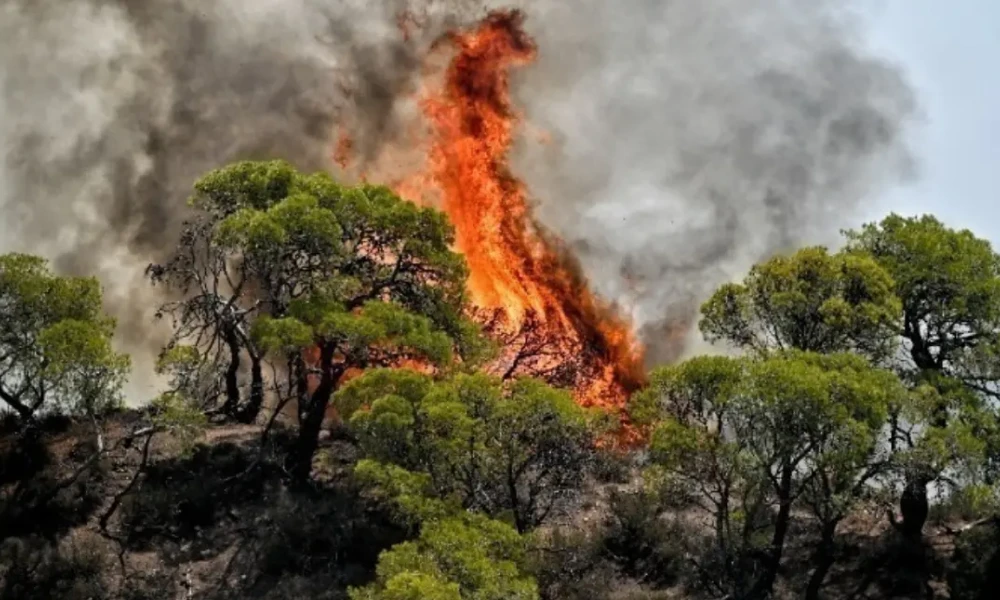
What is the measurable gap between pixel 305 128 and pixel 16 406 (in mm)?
24312

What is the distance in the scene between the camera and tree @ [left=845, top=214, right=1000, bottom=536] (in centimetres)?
3697

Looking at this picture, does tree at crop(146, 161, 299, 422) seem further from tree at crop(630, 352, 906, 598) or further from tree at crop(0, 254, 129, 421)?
tree at crop(630, 352, 906, 598)

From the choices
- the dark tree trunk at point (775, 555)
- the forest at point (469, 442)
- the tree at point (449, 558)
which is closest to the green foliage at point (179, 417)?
the forest at point (469, 442)

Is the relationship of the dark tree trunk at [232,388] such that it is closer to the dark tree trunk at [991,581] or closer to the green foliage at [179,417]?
the green foliage at [179,417]

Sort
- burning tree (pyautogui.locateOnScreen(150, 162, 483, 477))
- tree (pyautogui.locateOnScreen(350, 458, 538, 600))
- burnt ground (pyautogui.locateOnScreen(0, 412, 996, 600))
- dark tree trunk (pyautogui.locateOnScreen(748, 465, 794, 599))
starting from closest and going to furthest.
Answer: tree (pyautogui.locateOnScreen(350, 458, 538, 600)) < dark tree trunk (pyautogui.locateOnScreen(748, 465, 794, 599)) < burnt ground (pyautogui.locateOnScreen(0, 412, 996, 600)) < burning tree (pyautogui.locateOnScreen(150, 162, 483, 477))

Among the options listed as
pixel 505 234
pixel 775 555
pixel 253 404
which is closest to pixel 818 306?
pixel 775 555

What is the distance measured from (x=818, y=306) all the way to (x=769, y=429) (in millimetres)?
5807

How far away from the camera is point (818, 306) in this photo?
36.3 metres

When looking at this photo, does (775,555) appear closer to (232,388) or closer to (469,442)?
(469,442)

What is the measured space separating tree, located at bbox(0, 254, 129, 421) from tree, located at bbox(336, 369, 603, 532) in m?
8.76

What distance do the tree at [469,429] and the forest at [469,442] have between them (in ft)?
0.28

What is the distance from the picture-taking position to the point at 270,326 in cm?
3722

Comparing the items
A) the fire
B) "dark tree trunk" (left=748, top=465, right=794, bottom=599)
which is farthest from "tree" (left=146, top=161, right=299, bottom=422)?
"dark tree trunk" (left=748, top=465, right=794, bottom=599)

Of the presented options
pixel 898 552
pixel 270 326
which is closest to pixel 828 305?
pixel 898 552
